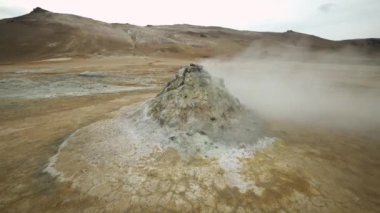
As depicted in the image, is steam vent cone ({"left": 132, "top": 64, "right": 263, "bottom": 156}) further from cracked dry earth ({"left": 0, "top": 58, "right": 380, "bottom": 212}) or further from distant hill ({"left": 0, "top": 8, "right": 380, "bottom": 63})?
distant hill ({"left": 0, "top": 8, "right": 380, "bottom": 63})

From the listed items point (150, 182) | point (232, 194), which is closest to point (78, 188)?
point (150, 182)

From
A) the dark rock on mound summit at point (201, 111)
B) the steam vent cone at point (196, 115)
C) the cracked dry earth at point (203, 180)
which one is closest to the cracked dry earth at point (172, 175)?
the cracked dry earth at point (203, 180)

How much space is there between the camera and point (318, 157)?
297 inches

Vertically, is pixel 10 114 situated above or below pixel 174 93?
below

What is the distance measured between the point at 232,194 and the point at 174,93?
463 cm

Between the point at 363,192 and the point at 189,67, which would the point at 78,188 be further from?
the point at 363,192

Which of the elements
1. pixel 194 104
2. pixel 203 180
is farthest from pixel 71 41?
pixel 203 180

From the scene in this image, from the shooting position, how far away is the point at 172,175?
Answer: 6.41 meters

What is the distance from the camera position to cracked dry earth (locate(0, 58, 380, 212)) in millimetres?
5492

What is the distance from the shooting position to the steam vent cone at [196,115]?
7.95 metres

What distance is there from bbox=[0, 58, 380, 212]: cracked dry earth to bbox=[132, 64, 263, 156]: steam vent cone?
2.26 feet

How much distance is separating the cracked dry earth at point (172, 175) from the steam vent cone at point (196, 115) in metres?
0.69

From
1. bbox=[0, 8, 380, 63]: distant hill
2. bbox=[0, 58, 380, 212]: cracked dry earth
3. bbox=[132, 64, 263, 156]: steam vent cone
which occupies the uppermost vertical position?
bbox=[0, 8, 380, 63]: distant hill

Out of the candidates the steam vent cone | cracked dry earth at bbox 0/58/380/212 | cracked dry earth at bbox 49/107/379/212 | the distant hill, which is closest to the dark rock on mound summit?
the steam vent cone
